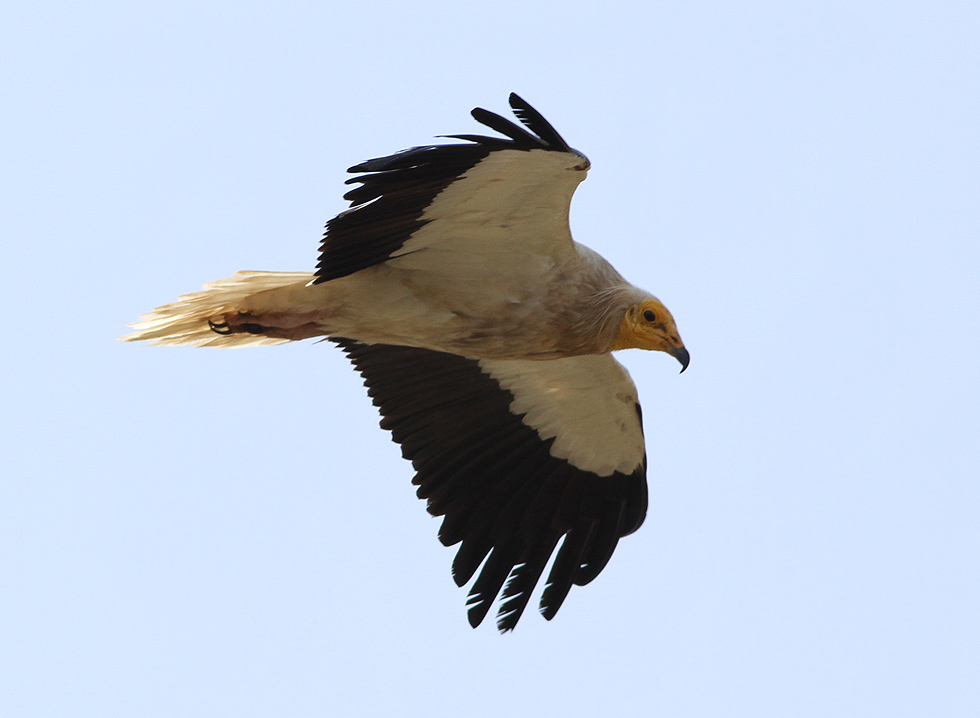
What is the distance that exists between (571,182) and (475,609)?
2436 mm

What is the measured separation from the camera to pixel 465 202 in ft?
18.7

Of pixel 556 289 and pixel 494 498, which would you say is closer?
pixel 556 289

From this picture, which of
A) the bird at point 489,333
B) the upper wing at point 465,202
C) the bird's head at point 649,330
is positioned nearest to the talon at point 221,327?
the bird at point 489,333

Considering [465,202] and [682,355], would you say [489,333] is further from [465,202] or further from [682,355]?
[682,355]

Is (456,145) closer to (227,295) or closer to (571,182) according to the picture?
(571,182)

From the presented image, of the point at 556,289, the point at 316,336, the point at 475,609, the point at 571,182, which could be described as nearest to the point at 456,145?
the point at 571,182

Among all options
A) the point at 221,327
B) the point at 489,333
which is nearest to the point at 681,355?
the point at 489,333

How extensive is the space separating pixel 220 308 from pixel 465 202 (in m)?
1.40

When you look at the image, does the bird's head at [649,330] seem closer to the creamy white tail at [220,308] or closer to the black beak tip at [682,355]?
the black beak tip at [682,355]

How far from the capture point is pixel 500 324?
19.8 ft

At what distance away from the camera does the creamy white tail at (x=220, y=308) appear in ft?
19.9

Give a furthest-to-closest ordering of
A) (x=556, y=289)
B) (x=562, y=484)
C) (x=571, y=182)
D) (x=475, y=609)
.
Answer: (x=562, y=484)
(x=475, y=609)
(x=556, y=289)
(x=571, y=182)

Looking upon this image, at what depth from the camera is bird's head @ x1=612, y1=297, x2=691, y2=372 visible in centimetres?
605

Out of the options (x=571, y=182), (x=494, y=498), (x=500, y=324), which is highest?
(x=571, y=182)
